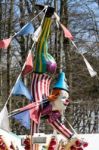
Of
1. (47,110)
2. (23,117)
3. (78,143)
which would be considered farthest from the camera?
(47,110)

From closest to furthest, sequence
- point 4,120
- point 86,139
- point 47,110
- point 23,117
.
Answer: point 4,120, point 23,117, point 47,110, point 86,139

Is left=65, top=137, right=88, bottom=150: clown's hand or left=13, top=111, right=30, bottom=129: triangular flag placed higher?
left=13, top=111, right=30, bottom=129: triangular flag

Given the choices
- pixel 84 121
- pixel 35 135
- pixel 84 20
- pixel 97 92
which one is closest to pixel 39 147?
pixel 35 135

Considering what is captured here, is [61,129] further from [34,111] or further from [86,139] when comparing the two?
[86,139]

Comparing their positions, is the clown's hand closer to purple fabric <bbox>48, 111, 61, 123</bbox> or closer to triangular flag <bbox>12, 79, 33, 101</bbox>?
purple fabric <bbox>48, 111, 61, 123</bbox>

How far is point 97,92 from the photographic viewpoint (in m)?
21.6

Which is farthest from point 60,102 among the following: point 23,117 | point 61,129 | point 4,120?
point 4,120

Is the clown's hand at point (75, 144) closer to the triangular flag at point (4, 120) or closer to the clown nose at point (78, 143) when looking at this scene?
the clown nose at point (78, 143)

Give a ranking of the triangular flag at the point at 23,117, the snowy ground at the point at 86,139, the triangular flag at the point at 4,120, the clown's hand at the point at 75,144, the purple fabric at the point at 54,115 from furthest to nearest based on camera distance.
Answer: the snowy ground at the point at 86,139, the purple fabric at the point at 54,115, the triangular flag at the point at 23,117, the clown's hand at the point at 75,144, the triangular flag at the point at 4,120

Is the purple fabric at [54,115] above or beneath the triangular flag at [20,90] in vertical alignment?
beneath

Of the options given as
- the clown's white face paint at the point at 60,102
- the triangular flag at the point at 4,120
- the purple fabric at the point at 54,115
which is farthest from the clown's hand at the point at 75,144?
the triangular flag at the point at 4,120

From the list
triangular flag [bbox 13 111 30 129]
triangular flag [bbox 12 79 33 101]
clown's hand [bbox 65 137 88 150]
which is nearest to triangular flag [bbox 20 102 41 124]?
triangular flag [bbox 13 111 30 129]

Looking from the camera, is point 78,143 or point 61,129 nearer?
point 78,143

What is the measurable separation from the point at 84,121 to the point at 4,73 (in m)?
7.89
